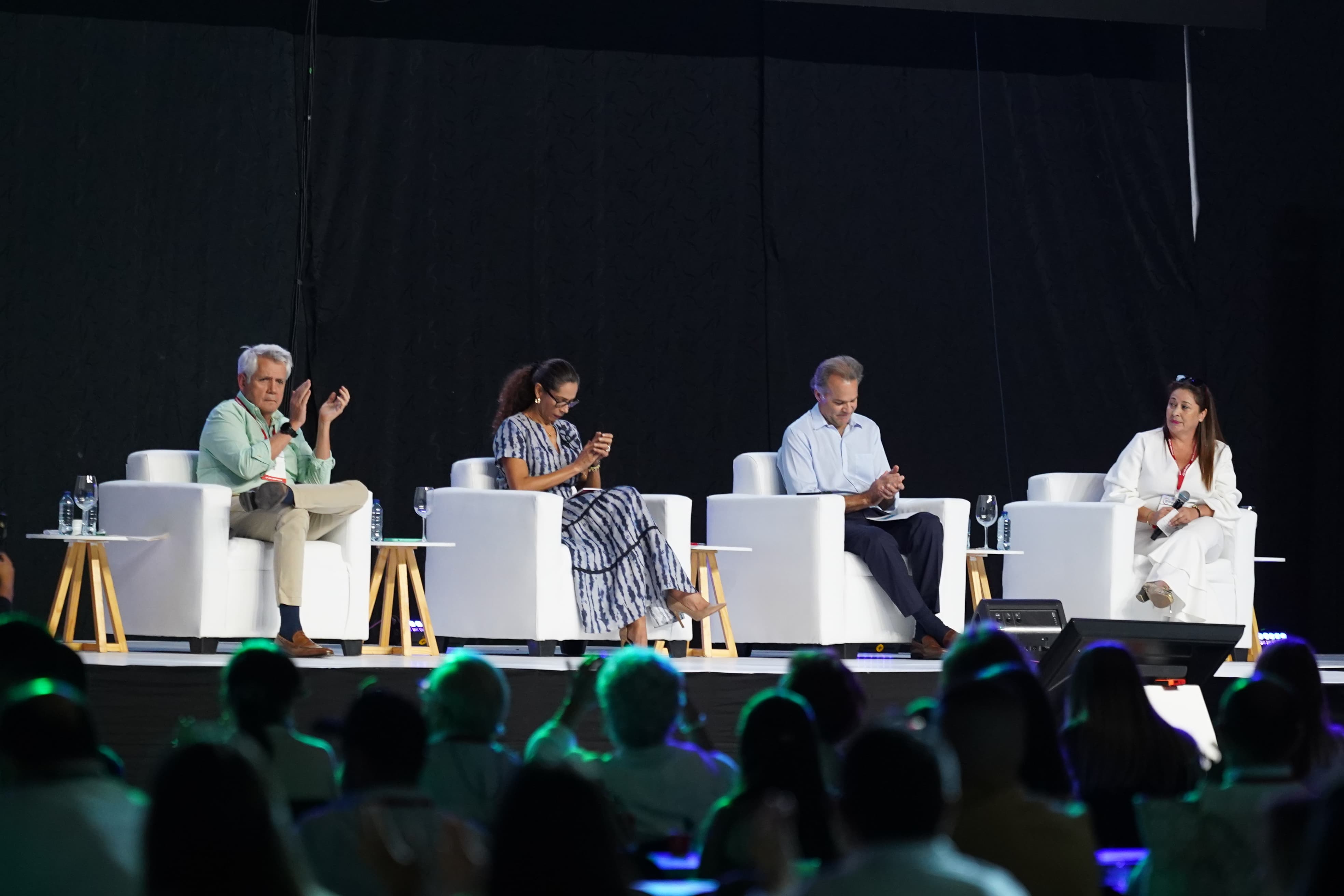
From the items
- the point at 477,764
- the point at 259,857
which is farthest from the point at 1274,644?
the point at 259,857

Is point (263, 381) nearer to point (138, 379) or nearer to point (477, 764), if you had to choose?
point (138, 379)

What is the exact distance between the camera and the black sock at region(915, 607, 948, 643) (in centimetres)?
610

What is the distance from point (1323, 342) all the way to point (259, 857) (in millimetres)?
7404

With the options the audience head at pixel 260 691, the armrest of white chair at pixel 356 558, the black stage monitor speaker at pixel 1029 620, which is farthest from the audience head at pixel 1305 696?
the armrest of white chair at pixel 356 558

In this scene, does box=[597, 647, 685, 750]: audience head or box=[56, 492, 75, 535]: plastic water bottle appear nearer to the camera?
box=[597, 647, 685, 750]: audience head

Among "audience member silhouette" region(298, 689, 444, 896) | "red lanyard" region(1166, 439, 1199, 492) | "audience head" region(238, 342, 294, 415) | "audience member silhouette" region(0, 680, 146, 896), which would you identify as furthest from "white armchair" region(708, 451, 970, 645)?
"audience member silhouette" region(0, 680, 146, 896)

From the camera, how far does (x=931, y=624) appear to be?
6105 mm

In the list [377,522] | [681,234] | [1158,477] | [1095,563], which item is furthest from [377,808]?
[681,234]

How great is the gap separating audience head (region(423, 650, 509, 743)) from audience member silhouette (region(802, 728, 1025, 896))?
74cm

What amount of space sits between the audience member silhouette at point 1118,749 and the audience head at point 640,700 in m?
0.62

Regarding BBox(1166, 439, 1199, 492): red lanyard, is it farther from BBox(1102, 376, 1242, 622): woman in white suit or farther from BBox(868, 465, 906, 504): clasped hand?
BBox(868, 465, 906, 504): clasped hand

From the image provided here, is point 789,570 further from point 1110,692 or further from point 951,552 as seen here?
point 1110,692

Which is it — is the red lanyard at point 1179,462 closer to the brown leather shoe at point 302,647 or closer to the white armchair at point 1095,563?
the white armchair at point 1095,563

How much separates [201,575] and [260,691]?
11.2 ft
